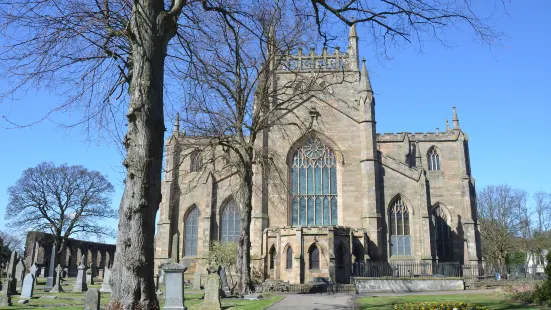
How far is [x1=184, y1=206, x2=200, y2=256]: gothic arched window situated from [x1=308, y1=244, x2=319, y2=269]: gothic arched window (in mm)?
9730

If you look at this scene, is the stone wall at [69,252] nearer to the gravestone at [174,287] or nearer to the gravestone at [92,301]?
the gravestone at [174,287]

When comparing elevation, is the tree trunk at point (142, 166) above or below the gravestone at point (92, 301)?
above

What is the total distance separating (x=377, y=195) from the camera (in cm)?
3197

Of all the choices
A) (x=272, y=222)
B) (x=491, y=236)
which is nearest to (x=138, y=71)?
(x=272, y=222)

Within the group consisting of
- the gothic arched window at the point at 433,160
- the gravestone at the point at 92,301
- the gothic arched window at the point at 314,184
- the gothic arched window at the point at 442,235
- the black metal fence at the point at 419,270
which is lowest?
the black metal fence at the point at 419,270

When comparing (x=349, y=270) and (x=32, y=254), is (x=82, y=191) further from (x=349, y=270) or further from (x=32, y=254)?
(x=349, y=270)

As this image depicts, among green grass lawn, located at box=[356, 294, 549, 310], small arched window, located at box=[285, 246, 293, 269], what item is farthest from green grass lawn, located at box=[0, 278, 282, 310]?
small arched window, located at box=[285, 246, 293, 269]

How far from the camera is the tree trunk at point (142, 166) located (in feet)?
22.0

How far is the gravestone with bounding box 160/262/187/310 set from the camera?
12.4 m

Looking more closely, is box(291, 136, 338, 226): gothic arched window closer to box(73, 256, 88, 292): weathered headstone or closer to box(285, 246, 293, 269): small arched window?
box(285, 246, 293, 269): small arched window

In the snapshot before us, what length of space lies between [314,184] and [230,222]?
272 inches

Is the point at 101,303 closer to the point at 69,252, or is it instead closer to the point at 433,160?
the point at 433,160

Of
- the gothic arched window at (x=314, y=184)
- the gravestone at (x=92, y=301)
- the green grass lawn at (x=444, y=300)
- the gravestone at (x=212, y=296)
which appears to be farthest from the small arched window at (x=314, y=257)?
the gravestone at (x=92, y=301)

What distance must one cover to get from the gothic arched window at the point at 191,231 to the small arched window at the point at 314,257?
973cm
